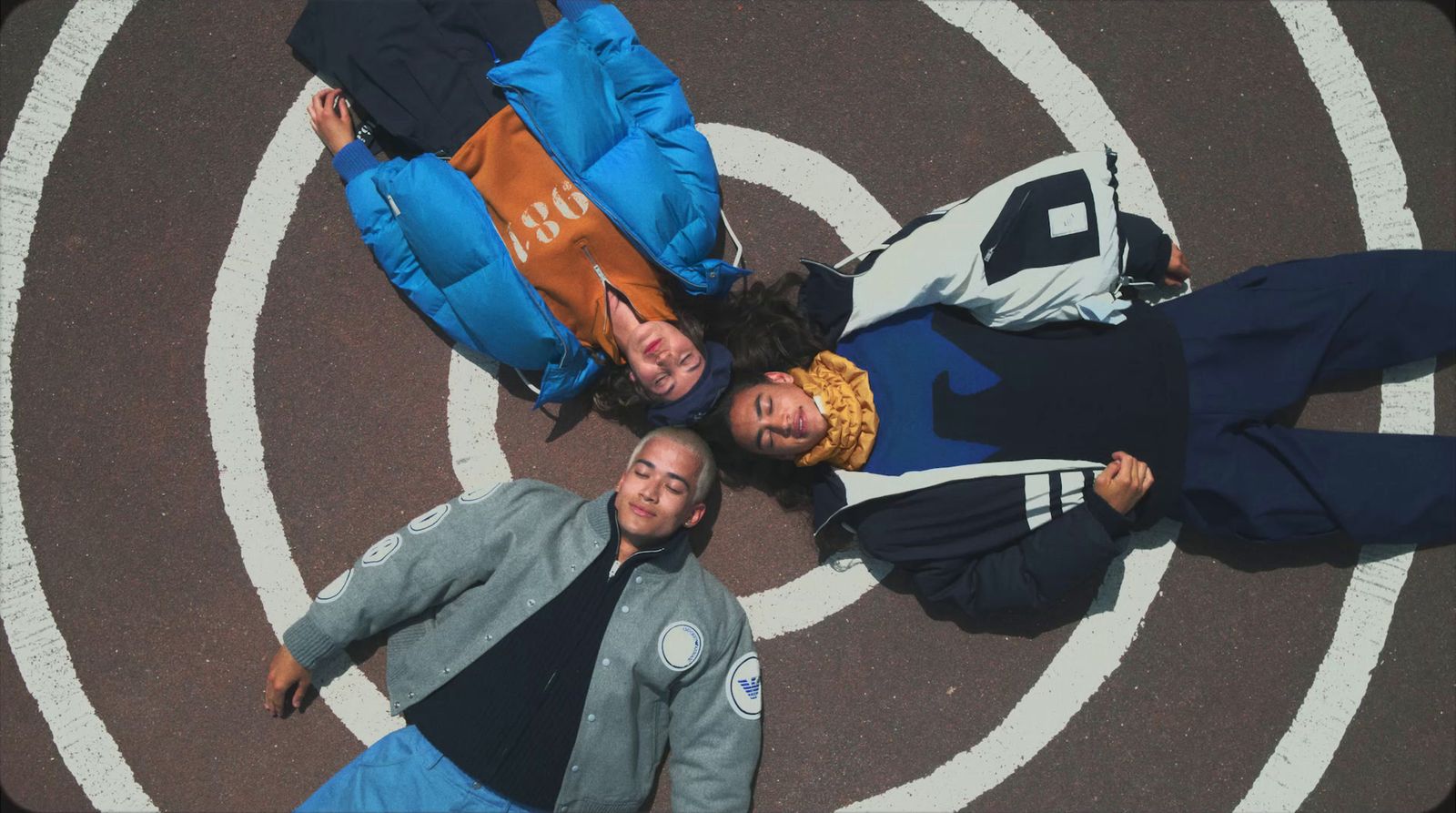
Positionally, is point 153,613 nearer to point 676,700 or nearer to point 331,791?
point 331,791

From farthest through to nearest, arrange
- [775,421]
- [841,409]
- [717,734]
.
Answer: [717,734], [841,409], [775,421]

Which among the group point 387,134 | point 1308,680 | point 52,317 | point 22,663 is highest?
point 387,134

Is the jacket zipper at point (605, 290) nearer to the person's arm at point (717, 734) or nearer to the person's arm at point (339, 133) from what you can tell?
the person's arm at point (339, 133)

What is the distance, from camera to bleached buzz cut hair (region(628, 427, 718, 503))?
10.3 feet

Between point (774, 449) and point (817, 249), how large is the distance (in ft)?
3.38

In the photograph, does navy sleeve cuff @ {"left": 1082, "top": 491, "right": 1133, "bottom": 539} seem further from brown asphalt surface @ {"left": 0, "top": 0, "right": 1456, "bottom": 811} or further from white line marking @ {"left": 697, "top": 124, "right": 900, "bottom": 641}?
white line marking @ {"left": 697, "top": 124, "right": 900, "bottom": 641}

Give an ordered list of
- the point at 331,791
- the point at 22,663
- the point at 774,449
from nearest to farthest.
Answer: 1. the point at 774,449
2. the point at 331,791
3. the point at 22,663

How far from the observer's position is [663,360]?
2979mm

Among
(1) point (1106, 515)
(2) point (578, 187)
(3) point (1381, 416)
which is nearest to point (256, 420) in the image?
(2) point (578, 187)

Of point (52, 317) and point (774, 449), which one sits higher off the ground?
point (52, 317)

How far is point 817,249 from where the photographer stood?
11.7ft

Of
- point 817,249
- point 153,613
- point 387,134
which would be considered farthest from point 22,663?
point 817,249

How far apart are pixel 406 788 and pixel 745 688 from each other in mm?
1318

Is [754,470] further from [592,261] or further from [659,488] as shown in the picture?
[592,261]
